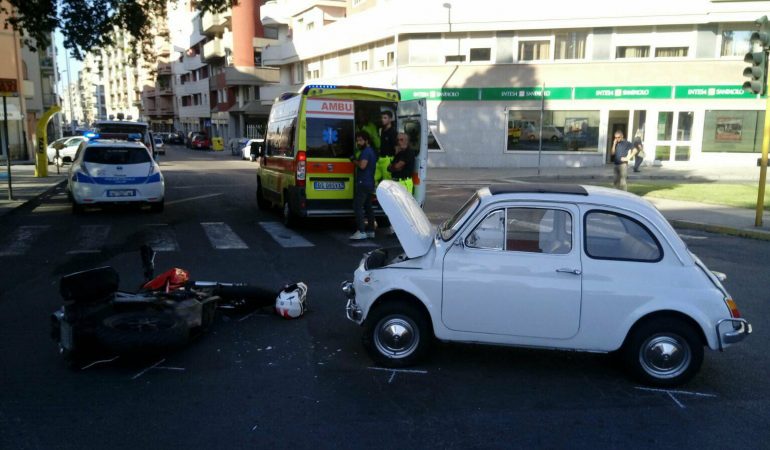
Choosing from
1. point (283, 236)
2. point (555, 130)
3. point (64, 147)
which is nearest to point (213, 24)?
point (64, 147)

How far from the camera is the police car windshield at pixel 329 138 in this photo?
10.9 metres

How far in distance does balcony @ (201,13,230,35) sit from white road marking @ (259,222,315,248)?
50708 mm

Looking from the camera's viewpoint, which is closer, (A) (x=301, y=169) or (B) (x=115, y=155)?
(A) (x=301, y=169)

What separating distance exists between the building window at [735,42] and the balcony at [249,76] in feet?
127

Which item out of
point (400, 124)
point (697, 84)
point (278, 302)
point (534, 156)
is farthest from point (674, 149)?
point (278, 302)

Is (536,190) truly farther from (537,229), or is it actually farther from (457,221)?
(457,221)

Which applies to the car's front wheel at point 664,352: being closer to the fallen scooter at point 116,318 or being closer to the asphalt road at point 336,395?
the asphalt road at point 336,395

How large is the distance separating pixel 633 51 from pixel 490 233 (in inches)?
1051

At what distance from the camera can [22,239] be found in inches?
417

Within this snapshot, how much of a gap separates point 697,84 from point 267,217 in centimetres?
2275

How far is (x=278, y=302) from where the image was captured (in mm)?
6238

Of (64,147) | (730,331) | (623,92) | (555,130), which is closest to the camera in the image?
(730,331)

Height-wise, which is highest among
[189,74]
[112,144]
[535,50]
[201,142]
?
[189,74]

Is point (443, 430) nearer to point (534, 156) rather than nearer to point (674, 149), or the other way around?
point (534, 156)
